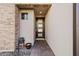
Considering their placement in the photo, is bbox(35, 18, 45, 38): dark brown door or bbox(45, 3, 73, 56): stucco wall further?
bbox(35, 18, 45, 38): dark brown door

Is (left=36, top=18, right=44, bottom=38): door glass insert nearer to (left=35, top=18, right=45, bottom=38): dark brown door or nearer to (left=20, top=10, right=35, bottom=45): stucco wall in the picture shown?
(left=35, top=18, right=45, bottom=38): dark brown door

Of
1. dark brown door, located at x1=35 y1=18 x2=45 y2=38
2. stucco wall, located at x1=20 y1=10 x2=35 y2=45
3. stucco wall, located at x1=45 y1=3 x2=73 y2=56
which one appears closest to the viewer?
stucco wall, located at x1=45 y1=3 x2=73 y2=56

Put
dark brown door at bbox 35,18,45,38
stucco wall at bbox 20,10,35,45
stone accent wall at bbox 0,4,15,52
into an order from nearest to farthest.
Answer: stone accent wall at bbox 0,4,15,52, stucco wall at bbox 20,10,35,45, dark brown door at bbox 35,18,45,38

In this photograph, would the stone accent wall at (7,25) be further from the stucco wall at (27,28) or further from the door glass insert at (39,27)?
the door glass insert at (39,27)

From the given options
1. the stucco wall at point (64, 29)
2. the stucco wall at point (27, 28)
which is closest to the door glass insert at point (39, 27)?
the stucco wall at point (27, 28)

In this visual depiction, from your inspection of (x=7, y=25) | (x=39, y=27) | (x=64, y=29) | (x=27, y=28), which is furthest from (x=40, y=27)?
(x=64, y=29)

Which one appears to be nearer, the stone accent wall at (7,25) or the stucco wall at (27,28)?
the stone accent wall at (7,25)

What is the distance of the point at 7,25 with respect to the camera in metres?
5.30

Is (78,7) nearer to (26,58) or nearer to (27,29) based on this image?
(26,58)

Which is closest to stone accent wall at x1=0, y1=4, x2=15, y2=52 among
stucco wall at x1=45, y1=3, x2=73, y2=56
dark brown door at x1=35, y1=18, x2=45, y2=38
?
stucco wall at x1=45, y1=3, x2=73, y2=56

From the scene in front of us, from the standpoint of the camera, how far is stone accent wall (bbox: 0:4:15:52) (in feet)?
17.3

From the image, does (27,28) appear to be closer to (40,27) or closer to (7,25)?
(7,25)

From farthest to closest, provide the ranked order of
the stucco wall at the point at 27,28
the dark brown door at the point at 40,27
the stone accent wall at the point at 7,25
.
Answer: the dark brown door at the point at 40,27 < the stucco wall at the point at 27,28 < the stone accent wall at the point at 7,25

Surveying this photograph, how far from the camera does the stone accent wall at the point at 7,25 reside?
528cm
